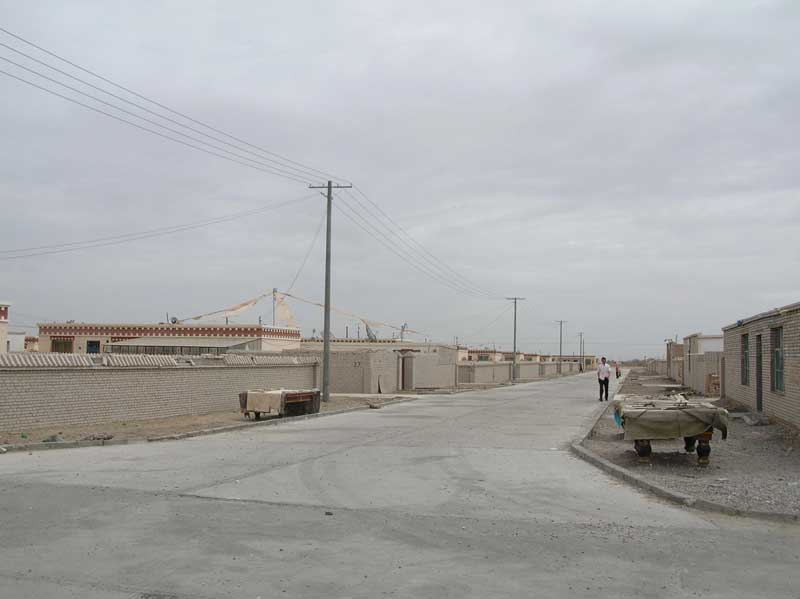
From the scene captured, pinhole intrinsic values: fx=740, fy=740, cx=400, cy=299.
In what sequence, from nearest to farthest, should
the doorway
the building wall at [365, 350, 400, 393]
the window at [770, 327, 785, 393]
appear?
the window at [770, 327, 785, 393] < the doorway < the building wall at [365, 350, 400, 393]

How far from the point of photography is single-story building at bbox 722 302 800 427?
16.3 m

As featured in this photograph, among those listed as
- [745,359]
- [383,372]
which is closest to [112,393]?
Answer: [745,359]

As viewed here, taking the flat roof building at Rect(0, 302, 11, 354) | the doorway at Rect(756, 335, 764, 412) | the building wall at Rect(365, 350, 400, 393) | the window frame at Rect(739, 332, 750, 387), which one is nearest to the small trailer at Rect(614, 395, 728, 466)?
the doorway at Rect(756, 335, 764, 412)

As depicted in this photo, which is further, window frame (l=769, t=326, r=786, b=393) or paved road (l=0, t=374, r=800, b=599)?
window frame (l=769, t=326, r=786, b=393)

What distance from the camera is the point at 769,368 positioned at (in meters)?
19.0

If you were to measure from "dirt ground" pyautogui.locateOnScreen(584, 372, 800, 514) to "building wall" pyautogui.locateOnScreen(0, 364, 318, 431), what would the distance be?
490 inches

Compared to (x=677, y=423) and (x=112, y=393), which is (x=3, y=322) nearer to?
(x=112, y=393)

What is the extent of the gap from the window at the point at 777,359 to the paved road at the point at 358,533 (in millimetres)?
7499

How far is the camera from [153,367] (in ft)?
71.9

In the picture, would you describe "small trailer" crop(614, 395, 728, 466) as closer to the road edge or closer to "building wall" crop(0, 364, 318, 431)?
the road edge

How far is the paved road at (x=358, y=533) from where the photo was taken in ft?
19.6

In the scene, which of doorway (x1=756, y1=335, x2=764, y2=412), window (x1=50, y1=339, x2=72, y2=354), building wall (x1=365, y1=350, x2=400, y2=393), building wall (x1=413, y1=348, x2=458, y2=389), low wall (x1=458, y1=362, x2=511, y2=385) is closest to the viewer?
doorway (x1=756, y1=335, x2=764, y2=412)

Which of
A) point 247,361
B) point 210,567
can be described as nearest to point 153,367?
point 247,361

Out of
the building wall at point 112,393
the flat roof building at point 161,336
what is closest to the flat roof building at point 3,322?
the flat roof building at point 161,336
